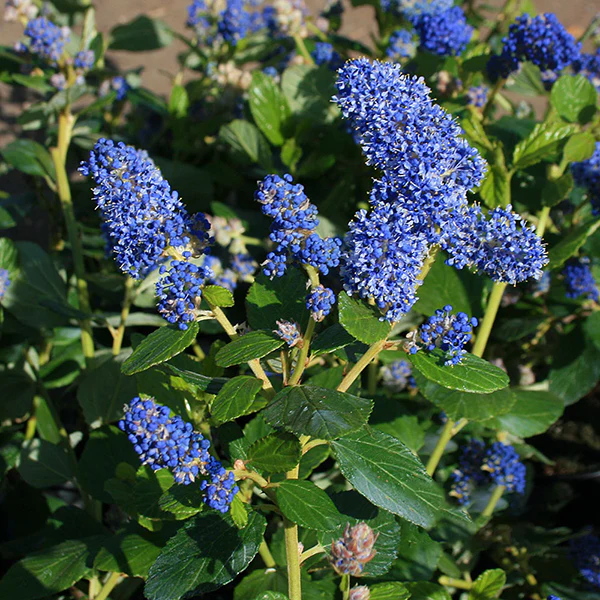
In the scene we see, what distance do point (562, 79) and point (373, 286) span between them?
4.75 ft

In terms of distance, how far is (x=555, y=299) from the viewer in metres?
2.49

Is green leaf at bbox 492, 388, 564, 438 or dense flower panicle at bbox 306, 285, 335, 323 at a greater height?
dense flower panicle at bbox 306, 285, 335, 323

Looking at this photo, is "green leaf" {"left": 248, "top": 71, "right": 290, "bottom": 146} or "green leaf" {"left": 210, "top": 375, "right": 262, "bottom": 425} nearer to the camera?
"green leaf" {"left": 210, "top": 375, "right": 262, "bottom": 425}

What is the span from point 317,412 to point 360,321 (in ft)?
0.55

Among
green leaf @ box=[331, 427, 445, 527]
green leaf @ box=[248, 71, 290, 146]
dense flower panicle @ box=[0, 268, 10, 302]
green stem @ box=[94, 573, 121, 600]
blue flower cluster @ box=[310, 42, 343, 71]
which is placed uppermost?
blue flower cluster @ box=[310, 42, 343, 71]

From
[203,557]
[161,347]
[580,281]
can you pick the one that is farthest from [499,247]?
[580,281]

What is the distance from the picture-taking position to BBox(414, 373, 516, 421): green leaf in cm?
173

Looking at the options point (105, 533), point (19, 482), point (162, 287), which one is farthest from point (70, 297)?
point (162, 287)

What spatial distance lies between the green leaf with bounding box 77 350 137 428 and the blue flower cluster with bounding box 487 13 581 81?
1523 mm

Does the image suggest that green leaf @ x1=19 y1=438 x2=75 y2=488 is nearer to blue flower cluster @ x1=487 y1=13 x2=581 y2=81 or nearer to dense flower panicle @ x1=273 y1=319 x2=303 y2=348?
dense flower panicle @ x1=273 y1=319 x2=303 y2=348

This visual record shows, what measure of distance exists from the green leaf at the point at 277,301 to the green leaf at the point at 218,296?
0.44 feet

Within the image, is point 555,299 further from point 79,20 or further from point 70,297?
point 79,20

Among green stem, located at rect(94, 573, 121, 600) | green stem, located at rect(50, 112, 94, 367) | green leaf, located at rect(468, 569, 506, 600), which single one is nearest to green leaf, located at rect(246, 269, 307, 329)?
green stem, located at rect(94, 573, 121, 600)

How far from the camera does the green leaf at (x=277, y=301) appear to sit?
1430 mm
